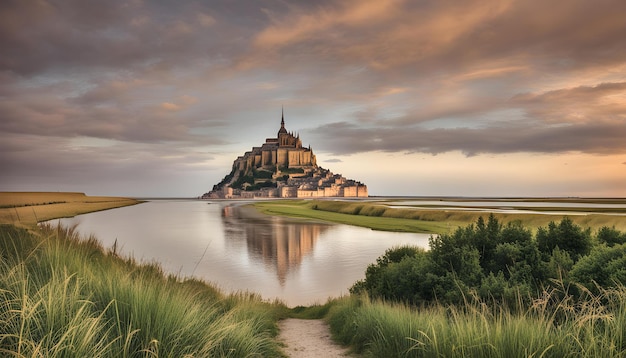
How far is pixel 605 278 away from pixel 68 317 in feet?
32.5

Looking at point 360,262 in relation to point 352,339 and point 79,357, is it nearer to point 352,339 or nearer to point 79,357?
point 352,339

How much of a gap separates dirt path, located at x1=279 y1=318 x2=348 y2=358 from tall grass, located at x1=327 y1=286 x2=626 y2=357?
0.47m

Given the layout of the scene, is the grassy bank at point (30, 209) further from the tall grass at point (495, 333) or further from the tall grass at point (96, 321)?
the tall grass at point (495, 333)

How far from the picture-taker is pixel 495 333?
5.55 metres

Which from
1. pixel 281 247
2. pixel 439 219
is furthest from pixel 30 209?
pixel 439 219

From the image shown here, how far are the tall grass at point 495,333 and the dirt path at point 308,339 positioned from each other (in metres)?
0.47

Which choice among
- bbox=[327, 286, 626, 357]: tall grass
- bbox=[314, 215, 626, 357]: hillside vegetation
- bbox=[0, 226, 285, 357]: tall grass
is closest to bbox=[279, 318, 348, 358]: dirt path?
bbox=[314, 215, 626, 357]: hillside vegetation

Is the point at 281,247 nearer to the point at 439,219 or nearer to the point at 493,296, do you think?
the point at 493,296

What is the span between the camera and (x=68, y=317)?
4.66m

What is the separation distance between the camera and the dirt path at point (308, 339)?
8.37m

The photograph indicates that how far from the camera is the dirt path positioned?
330 inches

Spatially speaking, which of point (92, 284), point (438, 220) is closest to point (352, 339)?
point (92, 284)

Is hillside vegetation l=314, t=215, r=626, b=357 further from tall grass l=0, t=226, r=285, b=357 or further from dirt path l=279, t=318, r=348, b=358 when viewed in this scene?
tall grass l=0, t=226, r=285, b=357

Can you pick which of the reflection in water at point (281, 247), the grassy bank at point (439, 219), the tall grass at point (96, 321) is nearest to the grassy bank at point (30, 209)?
the tall grass at point (96, 321)
